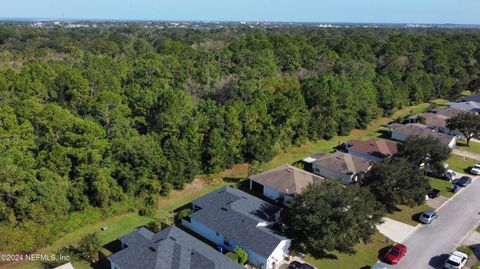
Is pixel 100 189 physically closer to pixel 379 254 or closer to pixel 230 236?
pixel 230 236

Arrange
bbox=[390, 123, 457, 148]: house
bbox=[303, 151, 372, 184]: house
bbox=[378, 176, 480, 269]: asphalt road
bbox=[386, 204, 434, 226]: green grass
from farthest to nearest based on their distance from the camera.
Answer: bbox=[390, 123, 457, 148]: house, bbox=[303, 151, 372, 184]: house, bbox=[386, 204, 434, 226]: green grass, bbox=[378, 176, 480, 269]: asphalt road

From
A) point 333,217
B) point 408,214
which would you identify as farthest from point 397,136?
point 333,217

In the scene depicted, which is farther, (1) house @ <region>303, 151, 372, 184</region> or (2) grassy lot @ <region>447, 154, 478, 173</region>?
(2) grassy lot @ <region>447, 154, 478, 173</region>

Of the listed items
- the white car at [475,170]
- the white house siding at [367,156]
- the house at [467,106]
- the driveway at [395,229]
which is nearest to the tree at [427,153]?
the white house siding at [367,156]

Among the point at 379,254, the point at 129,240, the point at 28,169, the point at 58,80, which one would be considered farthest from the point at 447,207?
the point at 58,80

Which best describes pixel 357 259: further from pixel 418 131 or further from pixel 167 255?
pixel 418 131

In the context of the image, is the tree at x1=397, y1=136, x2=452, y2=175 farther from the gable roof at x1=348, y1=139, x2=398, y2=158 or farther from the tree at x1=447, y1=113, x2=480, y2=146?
the tree at x1=447, y1=113, x2=480, y2=146

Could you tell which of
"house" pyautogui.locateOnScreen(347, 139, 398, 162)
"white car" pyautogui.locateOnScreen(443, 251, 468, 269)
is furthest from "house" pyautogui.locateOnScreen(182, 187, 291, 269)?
"house" pyautogui.locateOnScreen(347, 139, 398, 162)
